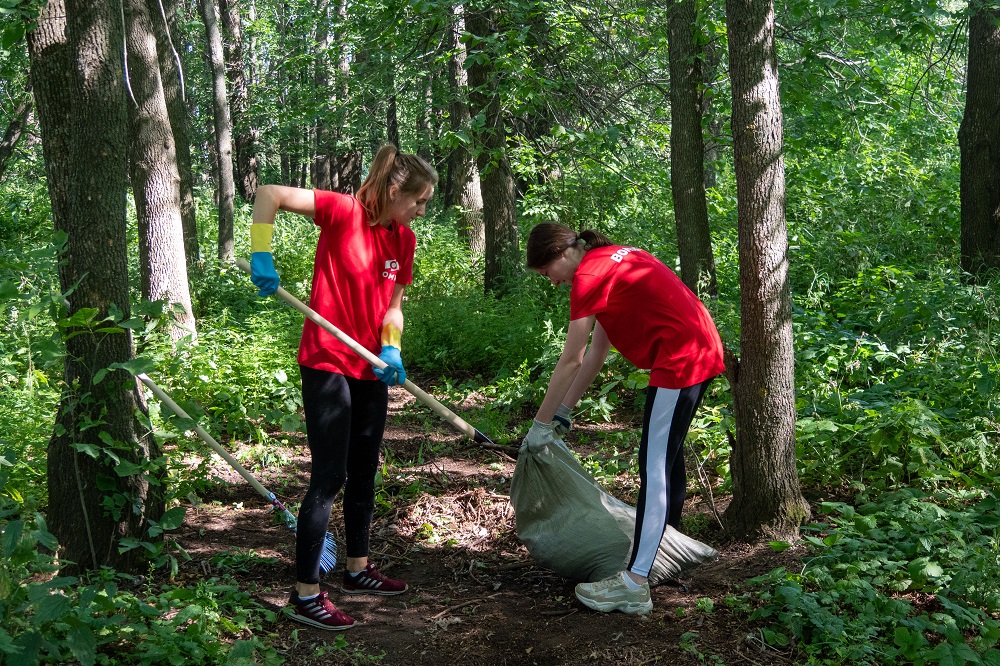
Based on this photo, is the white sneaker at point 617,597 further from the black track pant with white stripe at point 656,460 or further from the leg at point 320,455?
the leg at point 320,455

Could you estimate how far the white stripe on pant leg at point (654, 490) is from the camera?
3149 millimetres

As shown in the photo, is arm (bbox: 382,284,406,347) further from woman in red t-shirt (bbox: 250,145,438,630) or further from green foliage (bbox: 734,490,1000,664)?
green foliage (bbox: 734,490,1000,664)

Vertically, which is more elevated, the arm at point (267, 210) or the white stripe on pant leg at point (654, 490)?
the arm at point (267, 210)

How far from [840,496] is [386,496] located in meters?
2.52

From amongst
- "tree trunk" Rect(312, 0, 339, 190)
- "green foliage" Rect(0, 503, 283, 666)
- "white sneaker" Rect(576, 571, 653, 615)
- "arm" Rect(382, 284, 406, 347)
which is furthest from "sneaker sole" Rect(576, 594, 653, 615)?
"tree trunk" Rect(312, 0, 339, 190)

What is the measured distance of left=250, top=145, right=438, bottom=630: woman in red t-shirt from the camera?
10.1 ft

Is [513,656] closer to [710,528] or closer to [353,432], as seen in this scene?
[353,432]

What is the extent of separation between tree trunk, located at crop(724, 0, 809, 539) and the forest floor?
319 millimetres

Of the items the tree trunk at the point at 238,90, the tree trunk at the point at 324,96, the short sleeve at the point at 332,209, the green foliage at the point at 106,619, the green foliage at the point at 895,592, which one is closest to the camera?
the green foliage at the point at 106,619

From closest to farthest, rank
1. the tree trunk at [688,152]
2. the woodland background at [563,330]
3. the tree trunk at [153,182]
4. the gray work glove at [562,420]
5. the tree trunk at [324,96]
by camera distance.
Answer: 1. the woodland background at [563,330]
2. the gray work glove at [562,420]
3. the tree trunk at [688,152]
4. the tree trunk at [153,182]
5. the tree trunk at [324,96]

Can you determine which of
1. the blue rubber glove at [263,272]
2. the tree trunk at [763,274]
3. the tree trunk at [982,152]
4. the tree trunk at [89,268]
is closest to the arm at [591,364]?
the tree trunk at [763,274]

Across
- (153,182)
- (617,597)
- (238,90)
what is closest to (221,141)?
(153,182)

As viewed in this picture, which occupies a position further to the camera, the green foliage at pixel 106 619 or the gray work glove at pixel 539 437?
the gray work glove at pixel 539 437

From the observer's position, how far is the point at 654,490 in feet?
10.4
